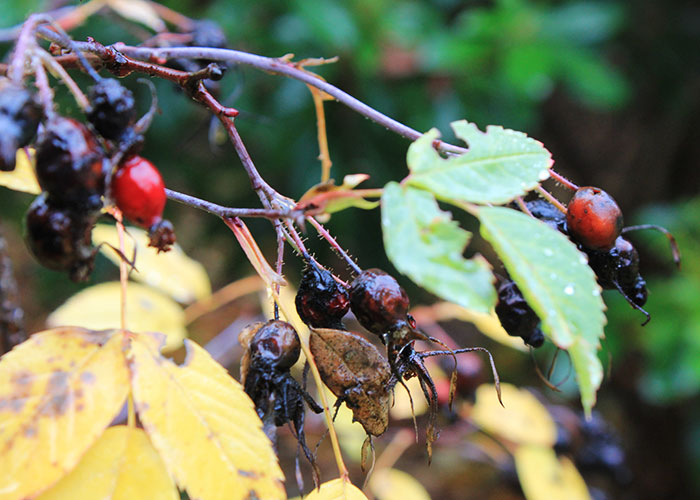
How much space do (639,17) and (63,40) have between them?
6.87ft

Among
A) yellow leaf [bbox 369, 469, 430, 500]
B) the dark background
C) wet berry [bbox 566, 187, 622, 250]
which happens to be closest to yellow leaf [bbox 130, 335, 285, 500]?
wet berry [bbox 566, 187, 622, 250]

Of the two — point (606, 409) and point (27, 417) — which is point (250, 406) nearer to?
point (27, 417)

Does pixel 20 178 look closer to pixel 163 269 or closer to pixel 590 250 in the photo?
pixel 163 269

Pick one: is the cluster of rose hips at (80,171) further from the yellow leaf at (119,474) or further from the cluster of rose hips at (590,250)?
the cluster of rose hips at (590,250)

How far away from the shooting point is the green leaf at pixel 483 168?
354 millimetres

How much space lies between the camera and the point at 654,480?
2.28 meters

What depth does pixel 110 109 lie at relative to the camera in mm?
333

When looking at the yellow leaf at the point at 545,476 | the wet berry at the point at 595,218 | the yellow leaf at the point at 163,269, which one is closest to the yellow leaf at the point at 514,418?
the yellow leaf at the point at 545,476

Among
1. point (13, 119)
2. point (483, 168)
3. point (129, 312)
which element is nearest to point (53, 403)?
point (13, 119)

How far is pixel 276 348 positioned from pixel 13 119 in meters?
0.21

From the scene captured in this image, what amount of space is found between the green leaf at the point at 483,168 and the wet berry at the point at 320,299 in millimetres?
124

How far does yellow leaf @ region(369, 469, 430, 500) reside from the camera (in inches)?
38.0

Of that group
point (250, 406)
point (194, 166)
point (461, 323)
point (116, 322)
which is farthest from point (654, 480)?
point (250, 406)

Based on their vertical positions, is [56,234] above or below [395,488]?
above
